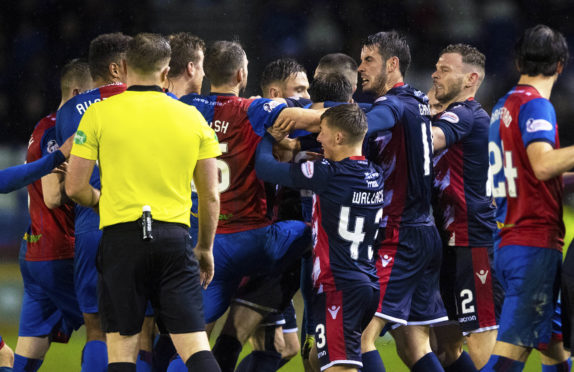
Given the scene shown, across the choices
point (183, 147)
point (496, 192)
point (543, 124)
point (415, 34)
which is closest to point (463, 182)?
point (496, 192)

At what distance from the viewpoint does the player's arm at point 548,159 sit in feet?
11.1

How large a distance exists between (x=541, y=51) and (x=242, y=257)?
1866mm

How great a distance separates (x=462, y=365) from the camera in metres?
4.97

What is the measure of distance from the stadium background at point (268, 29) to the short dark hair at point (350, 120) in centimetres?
500

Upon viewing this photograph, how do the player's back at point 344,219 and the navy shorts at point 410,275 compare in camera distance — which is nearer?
the player's back at point 344,219

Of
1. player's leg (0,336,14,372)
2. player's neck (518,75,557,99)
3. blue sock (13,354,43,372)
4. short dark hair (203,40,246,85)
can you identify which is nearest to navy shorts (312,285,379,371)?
player's neck (518,75,557,99)

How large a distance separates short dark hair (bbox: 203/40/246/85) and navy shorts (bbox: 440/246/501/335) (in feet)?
5.70

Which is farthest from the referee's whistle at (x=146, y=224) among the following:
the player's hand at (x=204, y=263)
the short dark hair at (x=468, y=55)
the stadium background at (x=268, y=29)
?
the stadium background at (x=268, y=29)

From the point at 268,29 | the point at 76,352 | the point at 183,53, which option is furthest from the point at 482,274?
the point at 268,29

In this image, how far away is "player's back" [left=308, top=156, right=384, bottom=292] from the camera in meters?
4.00

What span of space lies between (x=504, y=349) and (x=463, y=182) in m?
1.57

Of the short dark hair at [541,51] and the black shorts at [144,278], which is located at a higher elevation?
the short dark hair at [541,51]

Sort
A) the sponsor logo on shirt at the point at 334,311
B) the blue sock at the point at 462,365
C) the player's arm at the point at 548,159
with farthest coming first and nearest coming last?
the blue sock at the point at 462,365 < the sponsor logo on shirt at the point at 334,311 < the player's arm at the point at 548,159

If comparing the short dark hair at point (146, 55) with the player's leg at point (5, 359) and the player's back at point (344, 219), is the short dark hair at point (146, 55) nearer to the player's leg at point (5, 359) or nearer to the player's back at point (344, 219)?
the player's back at point (344, 219)
